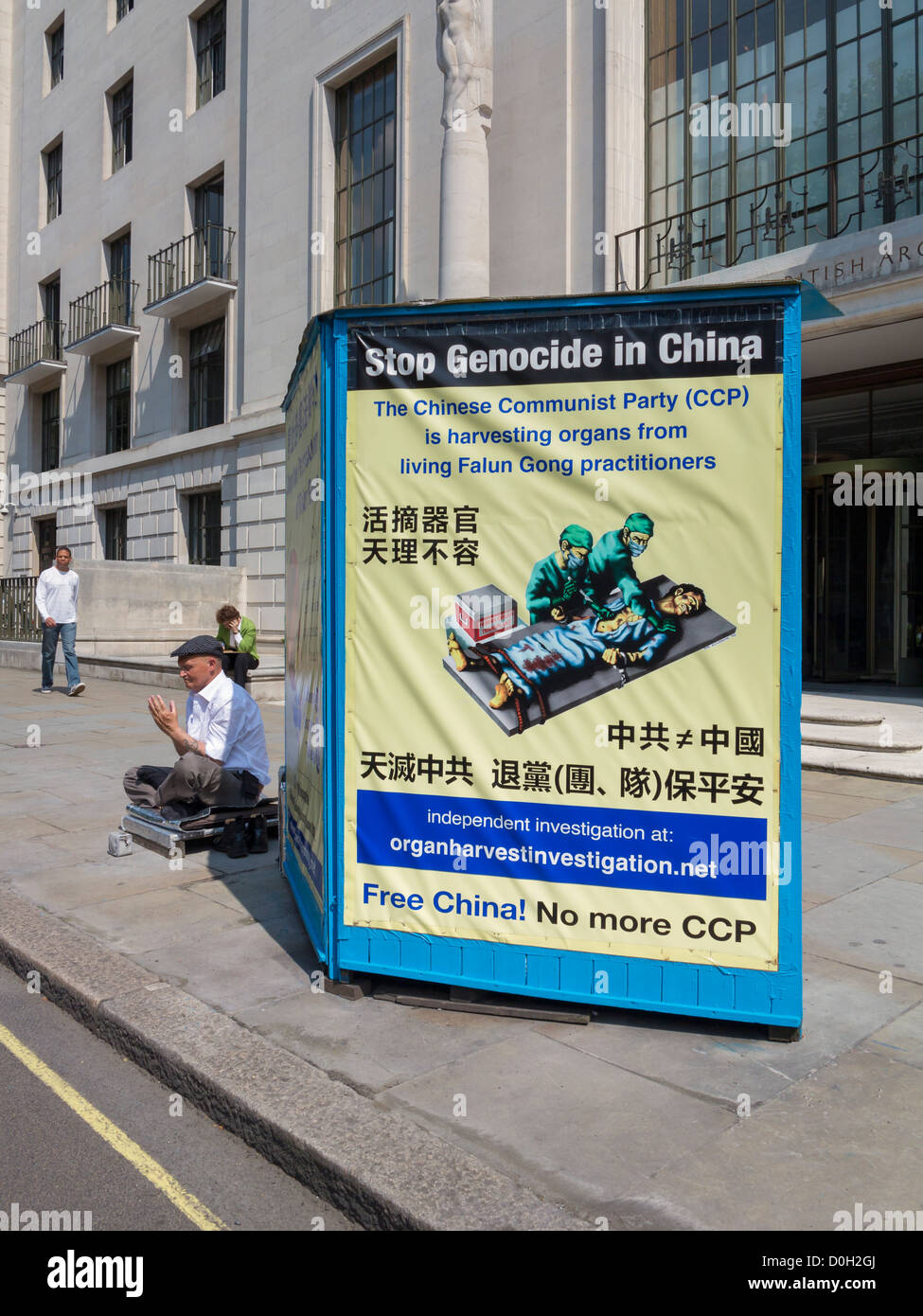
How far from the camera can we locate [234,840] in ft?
19.8

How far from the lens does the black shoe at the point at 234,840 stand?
6.03 metres

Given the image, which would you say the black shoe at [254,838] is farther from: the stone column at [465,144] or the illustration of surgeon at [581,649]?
the stone column at [465,144]

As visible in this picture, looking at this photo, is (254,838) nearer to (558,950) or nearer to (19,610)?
(558,950)

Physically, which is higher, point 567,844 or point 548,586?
point 548,586

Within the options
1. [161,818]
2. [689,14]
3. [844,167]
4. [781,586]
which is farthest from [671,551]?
[689,14]

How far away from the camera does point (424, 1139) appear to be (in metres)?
2.85

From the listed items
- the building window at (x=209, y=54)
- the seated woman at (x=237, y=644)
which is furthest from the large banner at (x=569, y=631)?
the building window at (x=209, y=54)

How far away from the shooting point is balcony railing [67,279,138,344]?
26938 mm

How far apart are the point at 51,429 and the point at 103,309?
620 cm

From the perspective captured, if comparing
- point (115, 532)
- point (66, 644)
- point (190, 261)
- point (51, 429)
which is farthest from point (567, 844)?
point (51, 429)

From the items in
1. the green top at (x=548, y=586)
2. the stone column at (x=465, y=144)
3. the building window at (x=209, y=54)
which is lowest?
the green top at (x=548, y=586)

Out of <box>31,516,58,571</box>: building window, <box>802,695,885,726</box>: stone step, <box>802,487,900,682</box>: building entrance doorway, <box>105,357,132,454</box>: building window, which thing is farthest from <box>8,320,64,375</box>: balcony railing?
<box>802,695,885,726</box>: stone step
